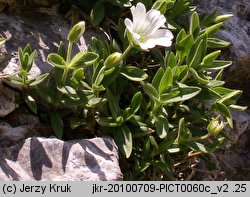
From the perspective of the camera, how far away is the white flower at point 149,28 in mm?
2585

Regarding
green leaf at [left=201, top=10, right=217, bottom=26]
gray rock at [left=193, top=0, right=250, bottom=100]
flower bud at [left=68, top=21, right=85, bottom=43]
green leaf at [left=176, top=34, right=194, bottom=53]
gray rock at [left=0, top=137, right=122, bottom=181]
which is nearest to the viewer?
gray rock at [left=0, top=137, right=122, bottom=181]

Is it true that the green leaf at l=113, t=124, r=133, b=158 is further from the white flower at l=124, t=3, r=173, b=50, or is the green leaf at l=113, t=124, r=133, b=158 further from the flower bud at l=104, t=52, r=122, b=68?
the white flower at l=124, t=3, r=173, b=50

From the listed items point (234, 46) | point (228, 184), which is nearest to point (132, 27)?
point (228, 184)

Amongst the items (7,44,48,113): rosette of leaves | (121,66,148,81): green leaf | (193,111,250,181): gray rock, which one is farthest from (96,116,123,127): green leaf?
(193,111,250,181): gray rock

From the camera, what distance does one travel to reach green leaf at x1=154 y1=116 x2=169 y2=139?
264 cm

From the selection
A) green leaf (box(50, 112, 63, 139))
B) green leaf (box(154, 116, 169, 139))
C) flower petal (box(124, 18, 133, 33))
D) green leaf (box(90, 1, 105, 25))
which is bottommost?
green leaf (box(50, 112, 63, 139))

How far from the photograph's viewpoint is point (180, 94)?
2.71 m

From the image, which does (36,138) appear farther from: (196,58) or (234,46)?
(234,46)

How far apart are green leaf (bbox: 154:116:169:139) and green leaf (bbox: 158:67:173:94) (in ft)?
0.46

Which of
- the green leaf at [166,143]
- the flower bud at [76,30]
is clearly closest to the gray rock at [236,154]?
the green leaf at [166,143]

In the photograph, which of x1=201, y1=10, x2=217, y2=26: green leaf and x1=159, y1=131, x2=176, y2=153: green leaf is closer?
x1=159, y1=131, x2=176, y2=153: green leaf

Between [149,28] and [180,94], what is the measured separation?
37 cm

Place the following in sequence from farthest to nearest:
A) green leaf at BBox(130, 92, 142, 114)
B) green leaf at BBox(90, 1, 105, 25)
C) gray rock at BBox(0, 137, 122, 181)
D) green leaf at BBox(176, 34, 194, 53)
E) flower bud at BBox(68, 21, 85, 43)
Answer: green leaf at BBox(90, 1, 105, 25)
green leaf at BBox(176, 34, 194, 53)
green leaf at BBox(130, 92, 142, 114)
flower bud at BBox(68, 21, 85, 43)
gray rock at BBox(0, 137, 122, 181)

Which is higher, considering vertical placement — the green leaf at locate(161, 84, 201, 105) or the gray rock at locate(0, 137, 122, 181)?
the green leaf at locate(161, 84, 201, 105)
